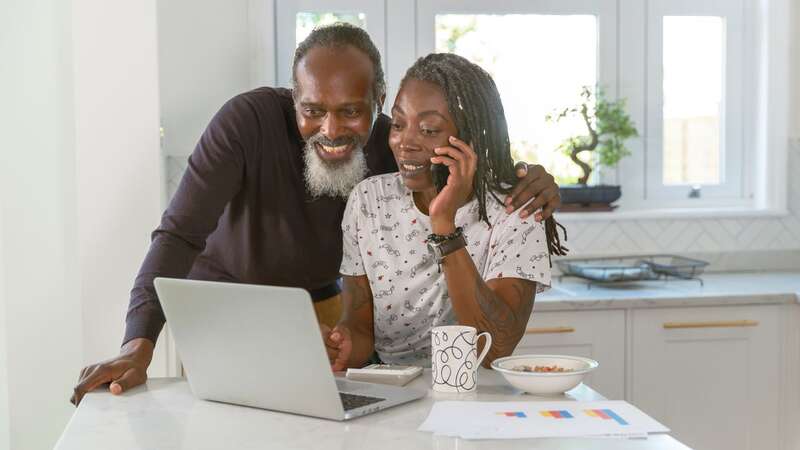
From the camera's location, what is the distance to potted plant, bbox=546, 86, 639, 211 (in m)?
3.78

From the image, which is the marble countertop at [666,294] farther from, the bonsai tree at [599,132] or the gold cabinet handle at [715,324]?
the bonsai tree at [599,132]

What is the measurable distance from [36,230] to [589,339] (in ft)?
5.69

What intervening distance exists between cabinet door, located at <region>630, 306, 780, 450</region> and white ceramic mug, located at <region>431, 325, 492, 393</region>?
173cm

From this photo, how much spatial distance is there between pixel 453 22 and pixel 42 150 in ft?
5.64

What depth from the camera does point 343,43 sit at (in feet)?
6.80

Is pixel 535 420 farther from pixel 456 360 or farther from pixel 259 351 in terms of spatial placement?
pixel 259 351

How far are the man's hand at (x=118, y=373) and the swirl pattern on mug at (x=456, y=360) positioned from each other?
526 mm

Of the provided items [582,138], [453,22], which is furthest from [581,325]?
[453,22]

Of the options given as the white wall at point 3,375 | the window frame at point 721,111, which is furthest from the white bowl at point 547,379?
the window frame at point 721,111

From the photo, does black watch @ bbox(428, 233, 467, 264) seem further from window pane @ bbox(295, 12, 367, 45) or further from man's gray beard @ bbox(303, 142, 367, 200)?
window pane @ bbox(295, 12, 367, 45)

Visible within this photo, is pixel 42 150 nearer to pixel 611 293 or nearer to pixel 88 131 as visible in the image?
pixel 88 131

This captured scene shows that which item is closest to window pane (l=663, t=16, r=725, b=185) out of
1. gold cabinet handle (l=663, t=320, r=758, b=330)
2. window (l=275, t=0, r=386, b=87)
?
gold cabinet handle (l=663, t=320, r=758, b=330)

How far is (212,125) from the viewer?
2166 mm

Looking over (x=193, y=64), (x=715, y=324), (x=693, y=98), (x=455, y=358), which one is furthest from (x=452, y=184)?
(x=693, y=98)
